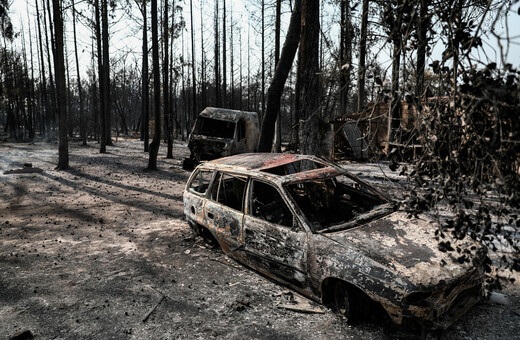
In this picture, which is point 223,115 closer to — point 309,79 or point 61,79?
point 61,79

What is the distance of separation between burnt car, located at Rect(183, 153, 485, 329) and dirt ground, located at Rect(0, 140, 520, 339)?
0.25m

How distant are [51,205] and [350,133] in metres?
13.0

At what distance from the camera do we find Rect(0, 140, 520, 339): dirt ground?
3.38 meters

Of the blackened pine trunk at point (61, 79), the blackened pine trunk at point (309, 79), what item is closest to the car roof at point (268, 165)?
the blackened pine trunk at point (309, 79)

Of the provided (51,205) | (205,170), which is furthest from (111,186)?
(205,170)

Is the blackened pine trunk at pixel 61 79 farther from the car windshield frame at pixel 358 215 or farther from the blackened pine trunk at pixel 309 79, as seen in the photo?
the car windshield frame at pixel 358 215

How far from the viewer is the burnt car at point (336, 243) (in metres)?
2.97

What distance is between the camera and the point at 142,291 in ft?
13.9

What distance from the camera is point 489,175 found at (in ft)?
7.20

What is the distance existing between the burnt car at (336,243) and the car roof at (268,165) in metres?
0.02

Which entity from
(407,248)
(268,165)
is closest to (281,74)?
(268,165)

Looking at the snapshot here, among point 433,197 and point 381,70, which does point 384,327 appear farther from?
point 381,70

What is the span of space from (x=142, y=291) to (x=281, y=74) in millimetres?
8001

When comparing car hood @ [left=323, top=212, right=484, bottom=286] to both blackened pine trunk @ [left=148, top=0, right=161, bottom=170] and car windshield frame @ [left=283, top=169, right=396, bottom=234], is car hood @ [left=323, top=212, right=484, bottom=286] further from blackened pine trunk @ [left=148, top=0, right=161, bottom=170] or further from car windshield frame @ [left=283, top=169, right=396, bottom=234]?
blackened pine trunk @ [left=148, top=0, right=161, bottom=170]
